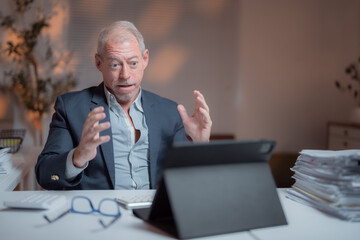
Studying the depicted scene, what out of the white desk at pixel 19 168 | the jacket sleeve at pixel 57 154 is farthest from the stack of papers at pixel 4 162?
the jacket sleeve at pixel 57 154

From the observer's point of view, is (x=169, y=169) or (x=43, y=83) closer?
(x=169, y=169)

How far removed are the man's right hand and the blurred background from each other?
318 centimetres

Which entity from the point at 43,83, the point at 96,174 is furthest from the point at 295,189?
the point at 43,83

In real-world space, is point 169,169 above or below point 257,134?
above

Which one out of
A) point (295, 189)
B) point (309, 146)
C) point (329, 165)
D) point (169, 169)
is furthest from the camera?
point (309, 146)

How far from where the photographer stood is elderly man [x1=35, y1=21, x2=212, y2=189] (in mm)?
1616

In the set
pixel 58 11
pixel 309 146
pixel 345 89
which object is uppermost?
pixel 58 11

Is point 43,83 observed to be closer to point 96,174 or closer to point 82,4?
point 82,4

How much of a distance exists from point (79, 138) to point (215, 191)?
901mm

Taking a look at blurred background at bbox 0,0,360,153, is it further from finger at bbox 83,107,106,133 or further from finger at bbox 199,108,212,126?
finger at bbox 83,107,106,133

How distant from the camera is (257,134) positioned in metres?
4.87

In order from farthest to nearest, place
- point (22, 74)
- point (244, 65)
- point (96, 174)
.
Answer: point (244, 65) → point (22, 74) → point (96, 174)

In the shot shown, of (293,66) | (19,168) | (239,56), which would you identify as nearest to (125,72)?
(19,168)

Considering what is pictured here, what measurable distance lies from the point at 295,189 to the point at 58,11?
12.4 feet
